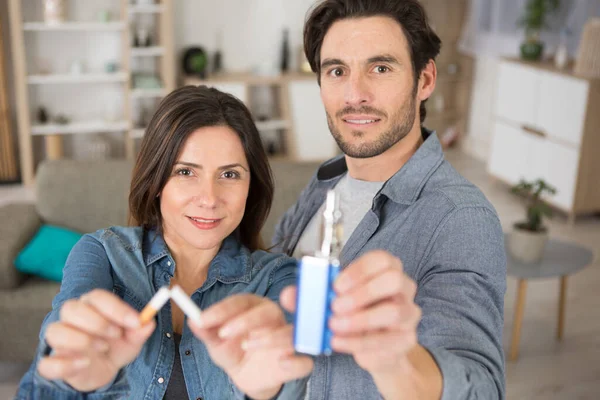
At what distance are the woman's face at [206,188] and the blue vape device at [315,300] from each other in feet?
1.87

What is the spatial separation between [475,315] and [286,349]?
374 mm

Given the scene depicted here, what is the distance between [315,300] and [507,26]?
574 centimetres

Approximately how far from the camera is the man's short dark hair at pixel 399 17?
1.64 metres

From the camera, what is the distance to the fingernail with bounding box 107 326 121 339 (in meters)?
0.84

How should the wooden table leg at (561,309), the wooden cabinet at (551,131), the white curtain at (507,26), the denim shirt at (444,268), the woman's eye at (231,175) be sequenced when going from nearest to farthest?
the denim shirt at (444,268) < the woman's eye at (231,175) < the wooden table leg at (561,309) < the wooden cabinet at (551,131) < the white curtain at (507,26)

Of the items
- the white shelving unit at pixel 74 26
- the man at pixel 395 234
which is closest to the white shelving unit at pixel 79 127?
the white shelving unit at pixel 74 26

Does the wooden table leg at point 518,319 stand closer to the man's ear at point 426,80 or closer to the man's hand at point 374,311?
the man's ear at point 426,80

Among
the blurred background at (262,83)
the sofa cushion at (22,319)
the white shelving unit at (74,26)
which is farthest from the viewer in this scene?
the white shelving unit at (74,26)

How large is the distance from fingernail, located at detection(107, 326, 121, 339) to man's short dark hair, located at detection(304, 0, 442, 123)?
1066mm

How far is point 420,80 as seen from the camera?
1774mm

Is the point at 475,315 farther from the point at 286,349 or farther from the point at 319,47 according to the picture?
the point at 319,47

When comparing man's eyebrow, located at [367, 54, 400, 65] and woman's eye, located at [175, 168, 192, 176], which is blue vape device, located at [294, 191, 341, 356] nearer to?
woman's eye, located at [175, 168, 192, 176]

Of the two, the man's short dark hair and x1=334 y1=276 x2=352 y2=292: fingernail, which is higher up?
the man's short dark hair

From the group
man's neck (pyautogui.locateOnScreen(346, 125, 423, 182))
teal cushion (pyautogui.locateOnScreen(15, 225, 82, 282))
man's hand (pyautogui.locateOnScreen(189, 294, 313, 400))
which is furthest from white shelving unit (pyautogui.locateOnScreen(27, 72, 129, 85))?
man's hand (pyautogui.locateOnScreen(189, 294, 313, 400))
